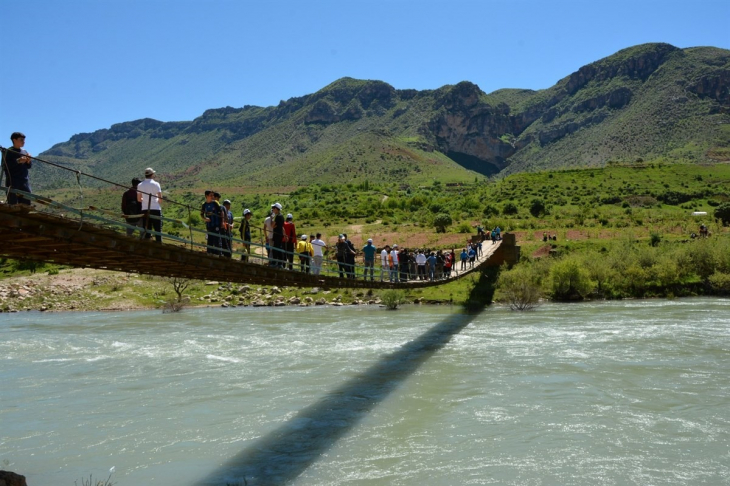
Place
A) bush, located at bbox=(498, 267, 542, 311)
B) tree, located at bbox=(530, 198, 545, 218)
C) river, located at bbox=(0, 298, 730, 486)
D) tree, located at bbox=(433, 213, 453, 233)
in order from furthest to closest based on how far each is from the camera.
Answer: tree, located at bbox=(530, 198, 545, 218)
tree, located at bbox=(433, 213, 453, 233)
bush, located at bbox=(498, 267, 542, 311)
river, located at bbox=(0, 298, 730, 486)

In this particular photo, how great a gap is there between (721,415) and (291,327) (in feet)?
43.6

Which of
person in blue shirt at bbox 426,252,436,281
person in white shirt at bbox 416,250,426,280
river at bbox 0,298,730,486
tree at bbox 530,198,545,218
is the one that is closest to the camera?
river at bbox 0,298,730,486

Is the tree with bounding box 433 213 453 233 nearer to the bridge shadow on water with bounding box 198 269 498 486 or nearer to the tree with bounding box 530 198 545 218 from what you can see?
the tree with bounding box 530 198 545 218

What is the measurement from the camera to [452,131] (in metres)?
146

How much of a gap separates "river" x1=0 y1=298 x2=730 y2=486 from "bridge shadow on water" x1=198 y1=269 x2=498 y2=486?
0.04 m

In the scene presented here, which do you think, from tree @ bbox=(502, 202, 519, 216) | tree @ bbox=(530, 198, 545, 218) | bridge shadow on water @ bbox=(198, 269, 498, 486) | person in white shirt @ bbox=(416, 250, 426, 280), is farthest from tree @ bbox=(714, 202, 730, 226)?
bridge shadow on water @ bbox=(198, 269, 498, 486)

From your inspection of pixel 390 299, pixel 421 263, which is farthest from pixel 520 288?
Result: pixel 421 263

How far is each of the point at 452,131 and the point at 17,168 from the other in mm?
144914

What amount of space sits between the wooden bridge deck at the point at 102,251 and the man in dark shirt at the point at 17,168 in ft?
1.03

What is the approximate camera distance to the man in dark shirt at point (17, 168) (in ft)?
17.3

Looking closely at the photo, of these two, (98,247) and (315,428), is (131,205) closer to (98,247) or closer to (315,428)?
(98,247)

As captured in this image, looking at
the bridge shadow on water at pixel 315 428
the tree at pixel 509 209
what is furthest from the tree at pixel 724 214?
the bridge shadow on water at pixel 315 428

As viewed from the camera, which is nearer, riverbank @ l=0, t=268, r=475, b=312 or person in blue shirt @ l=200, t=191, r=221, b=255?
person in blue shirt @ l=200, t=191, r=221, b=255

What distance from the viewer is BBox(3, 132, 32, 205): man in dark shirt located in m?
5.28
